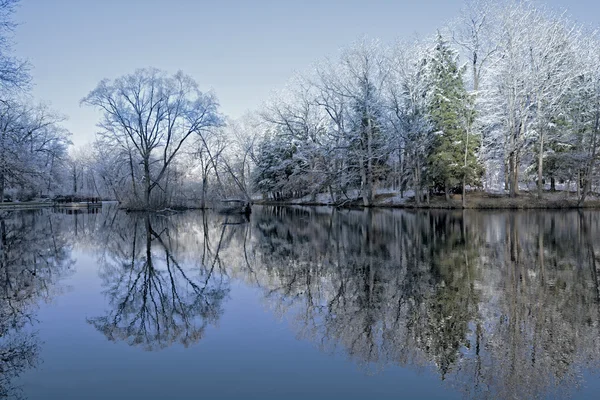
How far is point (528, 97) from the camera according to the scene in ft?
109

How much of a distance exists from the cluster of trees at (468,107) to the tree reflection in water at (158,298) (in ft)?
87.1

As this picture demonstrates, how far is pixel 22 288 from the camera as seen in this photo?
7961mm

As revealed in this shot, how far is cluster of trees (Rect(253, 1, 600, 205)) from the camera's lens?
31.5 metres

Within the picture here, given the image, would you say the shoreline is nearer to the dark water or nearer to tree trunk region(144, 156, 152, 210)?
the dark water

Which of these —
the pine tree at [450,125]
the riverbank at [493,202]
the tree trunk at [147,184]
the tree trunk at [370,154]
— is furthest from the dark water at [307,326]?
the tree trunk at [370,154]

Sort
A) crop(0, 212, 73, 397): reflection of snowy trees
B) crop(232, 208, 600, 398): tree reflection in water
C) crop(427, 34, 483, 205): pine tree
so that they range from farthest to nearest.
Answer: crop(427, 34, 483, 205): pine tree, crop(0, 212, 73, 397): reflection of snowy trees, crop(232, 208, 600, 398): tree reflection in water

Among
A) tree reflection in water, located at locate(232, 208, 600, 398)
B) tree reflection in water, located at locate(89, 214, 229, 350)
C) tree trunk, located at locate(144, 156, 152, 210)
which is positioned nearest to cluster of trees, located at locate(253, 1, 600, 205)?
tree trunk, located at locate(144, 156, 152, 210)

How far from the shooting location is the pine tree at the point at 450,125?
32.9 m

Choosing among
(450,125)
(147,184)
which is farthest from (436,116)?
(147,184)

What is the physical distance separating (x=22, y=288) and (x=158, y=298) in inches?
112

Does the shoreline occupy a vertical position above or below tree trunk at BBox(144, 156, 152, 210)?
below

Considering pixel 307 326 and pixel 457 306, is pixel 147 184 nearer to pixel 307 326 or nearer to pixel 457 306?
pixel 307 326

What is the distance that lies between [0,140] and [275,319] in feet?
61.6

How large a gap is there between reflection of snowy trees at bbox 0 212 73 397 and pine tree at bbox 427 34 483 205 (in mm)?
26121
